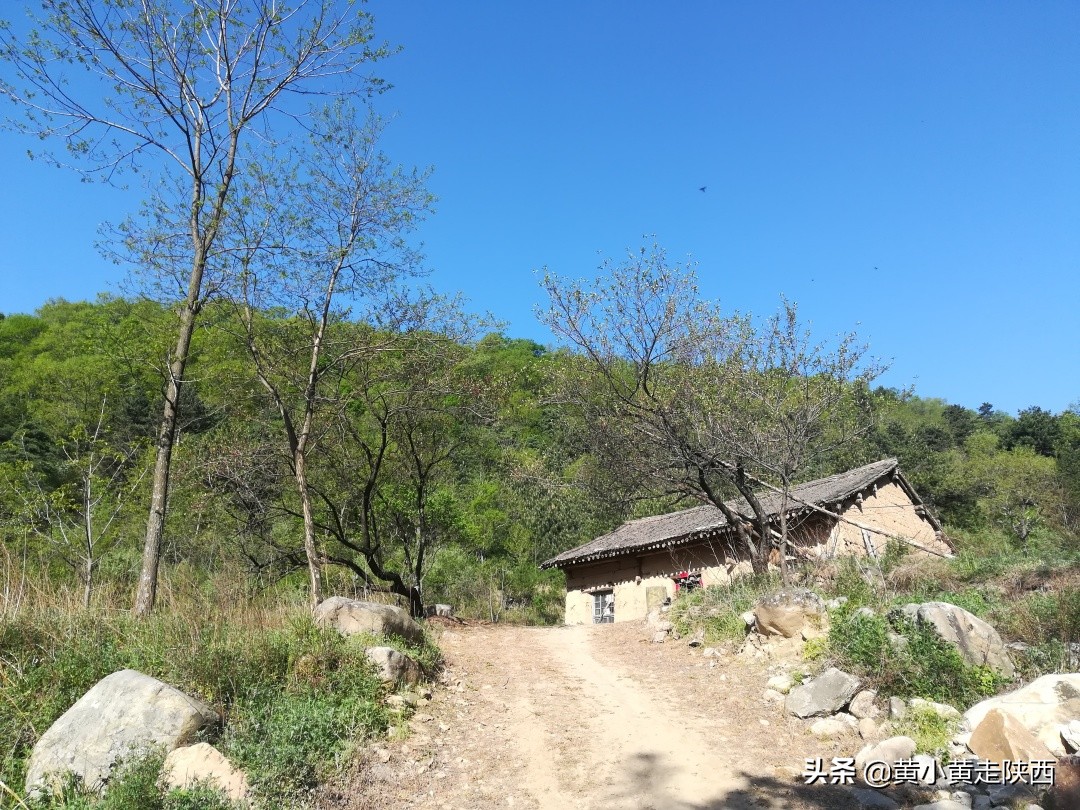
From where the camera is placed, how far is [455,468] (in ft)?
59.3

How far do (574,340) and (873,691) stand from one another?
8.43 m

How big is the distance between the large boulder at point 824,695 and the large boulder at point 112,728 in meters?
5.67

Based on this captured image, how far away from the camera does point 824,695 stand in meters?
7.11

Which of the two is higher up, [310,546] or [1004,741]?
[310,546]

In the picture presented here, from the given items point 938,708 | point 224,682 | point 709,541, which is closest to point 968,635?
point 938,708

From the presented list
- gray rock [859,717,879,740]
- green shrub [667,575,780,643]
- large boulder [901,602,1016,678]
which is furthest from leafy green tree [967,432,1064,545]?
gray rock [859,717,879,740]

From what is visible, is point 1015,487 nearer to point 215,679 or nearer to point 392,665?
point 392,665

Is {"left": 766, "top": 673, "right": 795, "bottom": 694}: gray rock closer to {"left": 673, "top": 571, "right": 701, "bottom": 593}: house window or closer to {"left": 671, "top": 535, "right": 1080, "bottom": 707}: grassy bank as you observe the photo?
{"left": 671, "top": 535, "right": 1080, "bottom": 707}: grassy bank

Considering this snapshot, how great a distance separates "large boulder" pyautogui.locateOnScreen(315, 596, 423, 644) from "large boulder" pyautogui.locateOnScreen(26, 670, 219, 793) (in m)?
2.60

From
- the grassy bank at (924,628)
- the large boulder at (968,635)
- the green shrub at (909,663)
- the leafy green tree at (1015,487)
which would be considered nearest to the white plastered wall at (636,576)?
the grassy bank at (924,628)

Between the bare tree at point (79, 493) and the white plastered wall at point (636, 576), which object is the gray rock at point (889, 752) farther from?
the bare tree at point (79, 493)

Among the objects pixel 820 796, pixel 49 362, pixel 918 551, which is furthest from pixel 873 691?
pixel 49 362

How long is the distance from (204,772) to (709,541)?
14.7m

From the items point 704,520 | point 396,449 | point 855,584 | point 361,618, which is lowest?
point 361,618
